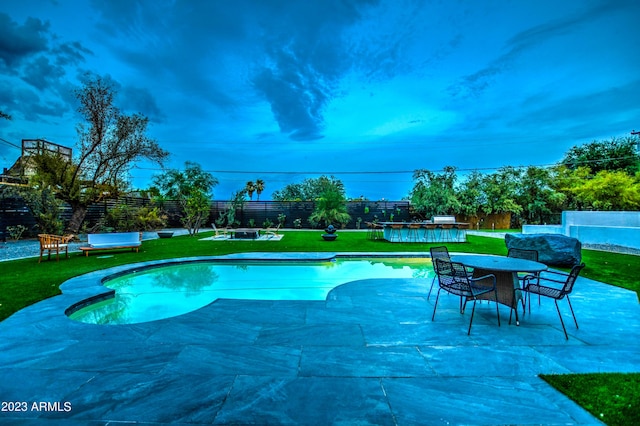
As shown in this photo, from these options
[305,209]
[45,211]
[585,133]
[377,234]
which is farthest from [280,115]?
[585,133]

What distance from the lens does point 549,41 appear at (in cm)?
1110

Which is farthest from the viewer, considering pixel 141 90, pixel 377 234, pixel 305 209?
pixel 305 209

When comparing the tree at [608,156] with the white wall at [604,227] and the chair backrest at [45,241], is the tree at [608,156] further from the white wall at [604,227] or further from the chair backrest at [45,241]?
the chair backrest at [45,241]

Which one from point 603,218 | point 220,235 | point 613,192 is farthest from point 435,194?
point 220,235

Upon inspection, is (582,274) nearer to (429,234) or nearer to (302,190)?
(429,234)

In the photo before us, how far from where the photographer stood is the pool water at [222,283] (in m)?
4.59

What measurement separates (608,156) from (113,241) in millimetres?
31110

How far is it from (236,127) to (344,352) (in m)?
23.9

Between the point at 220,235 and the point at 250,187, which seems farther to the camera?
the point at 250,187

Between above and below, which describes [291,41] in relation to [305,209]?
above

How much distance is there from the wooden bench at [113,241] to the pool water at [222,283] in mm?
2751

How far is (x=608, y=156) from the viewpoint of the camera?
76.4 ft

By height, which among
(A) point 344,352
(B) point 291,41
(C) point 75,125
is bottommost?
(A) point 344,352

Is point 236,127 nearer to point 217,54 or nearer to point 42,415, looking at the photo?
point 217,54
